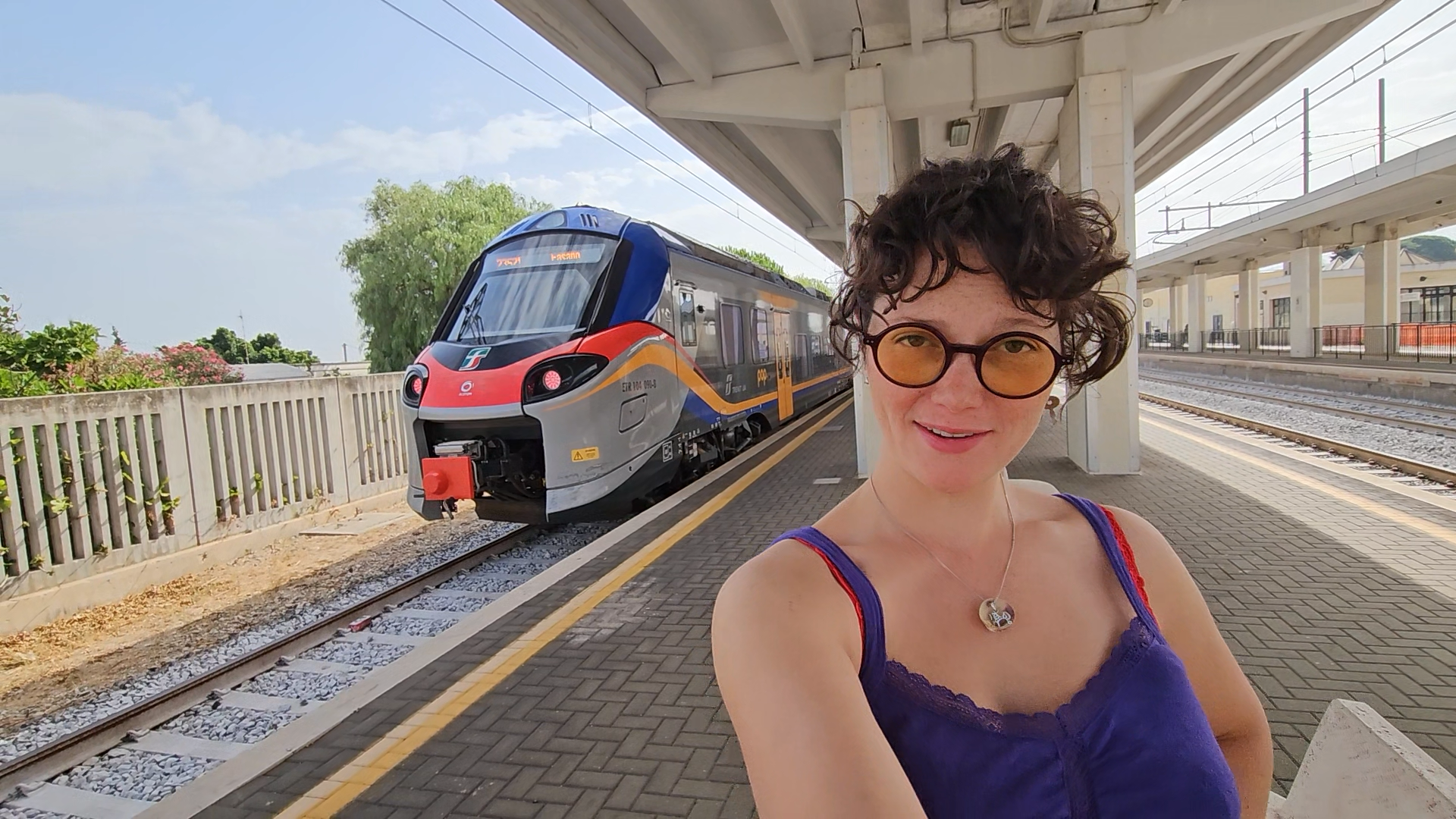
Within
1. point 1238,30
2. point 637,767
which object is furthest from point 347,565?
point 1238,30

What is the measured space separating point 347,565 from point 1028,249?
7.67 m

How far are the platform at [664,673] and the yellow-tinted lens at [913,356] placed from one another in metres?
2.09

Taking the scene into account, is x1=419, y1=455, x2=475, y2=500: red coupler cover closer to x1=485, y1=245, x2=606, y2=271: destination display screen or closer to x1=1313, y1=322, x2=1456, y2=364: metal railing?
x1=485, y1=245, x2=606, y2=271: destination display screen

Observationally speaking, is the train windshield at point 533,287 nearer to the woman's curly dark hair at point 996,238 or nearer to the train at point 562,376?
the train at point 562,376

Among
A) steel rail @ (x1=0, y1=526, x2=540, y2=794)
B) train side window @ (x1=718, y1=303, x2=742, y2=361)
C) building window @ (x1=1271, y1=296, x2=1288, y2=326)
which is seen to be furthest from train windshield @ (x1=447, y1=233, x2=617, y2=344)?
building window @ (x1=1271, y1=296, x2=1288, y2=326)

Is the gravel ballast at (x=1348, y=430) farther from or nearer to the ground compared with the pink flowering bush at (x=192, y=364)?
nearer to the ground

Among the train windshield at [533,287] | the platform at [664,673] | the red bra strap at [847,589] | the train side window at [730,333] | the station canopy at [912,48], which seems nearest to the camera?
the red bra strap at [847,589]

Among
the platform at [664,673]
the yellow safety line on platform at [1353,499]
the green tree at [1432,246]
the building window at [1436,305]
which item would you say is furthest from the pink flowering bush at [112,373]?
the green tree at [1432,246]

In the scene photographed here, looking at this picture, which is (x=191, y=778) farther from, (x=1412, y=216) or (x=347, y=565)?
(x=1412, y=216)

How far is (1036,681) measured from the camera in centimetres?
111

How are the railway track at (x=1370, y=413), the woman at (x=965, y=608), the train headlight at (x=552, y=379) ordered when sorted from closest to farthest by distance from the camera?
the woman at (x=965, y=608), the train headlight at (x=552, y=379), the railway track at (x=1370, y=413)

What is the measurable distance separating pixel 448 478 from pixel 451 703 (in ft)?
9.58

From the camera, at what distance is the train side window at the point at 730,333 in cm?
914

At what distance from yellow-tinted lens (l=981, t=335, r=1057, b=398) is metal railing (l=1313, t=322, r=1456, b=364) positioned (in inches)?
1052
